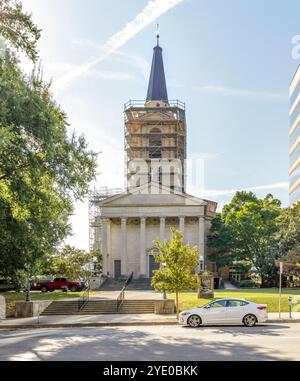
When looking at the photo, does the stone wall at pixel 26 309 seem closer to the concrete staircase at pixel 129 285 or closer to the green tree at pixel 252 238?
the concrete staircase at pixel 129 285

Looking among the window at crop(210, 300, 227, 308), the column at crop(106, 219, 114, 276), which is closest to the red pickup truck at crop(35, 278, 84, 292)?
the column at crop(106, 219, 114, 276)

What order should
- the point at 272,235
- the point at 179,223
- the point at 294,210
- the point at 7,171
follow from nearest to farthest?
the point at 7,171
the point at 294,210
the point at 272,235
the point at 179,223

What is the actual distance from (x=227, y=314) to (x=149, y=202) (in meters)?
36.4

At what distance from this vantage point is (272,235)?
49.0m

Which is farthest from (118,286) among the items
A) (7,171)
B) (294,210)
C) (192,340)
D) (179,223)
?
(192,340)

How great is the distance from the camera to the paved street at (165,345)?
35.9 ft

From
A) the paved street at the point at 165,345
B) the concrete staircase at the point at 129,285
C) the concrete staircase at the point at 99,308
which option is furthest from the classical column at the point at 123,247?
the paved street at the point at 165,345

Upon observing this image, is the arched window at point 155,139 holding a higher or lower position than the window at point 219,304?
higher

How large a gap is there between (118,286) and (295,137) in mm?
35314

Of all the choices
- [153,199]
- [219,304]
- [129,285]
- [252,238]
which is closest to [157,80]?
[153,199]

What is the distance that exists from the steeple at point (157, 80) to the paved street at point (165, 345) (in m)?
57.4

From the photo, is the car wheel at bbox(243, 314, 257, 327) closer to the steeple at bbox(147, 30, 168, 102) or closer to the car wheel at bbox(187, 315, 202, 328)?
the car wheel at bbox(187, 315, 202, 328)

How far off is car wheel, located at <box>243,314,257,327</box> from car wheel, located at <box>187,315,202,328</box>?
1.93 m

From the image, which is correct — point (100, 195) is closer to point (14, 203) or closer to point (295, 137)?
point (295, 137)
